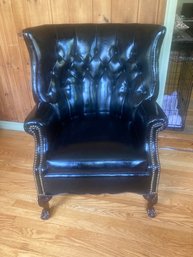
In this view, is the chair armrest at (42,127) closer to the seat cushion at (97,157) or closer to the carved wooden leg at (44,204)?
the seat cushion at (97,157)

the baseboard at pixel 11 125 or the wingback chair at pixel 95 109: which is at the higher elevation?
the wingback chair at pixel 95 109

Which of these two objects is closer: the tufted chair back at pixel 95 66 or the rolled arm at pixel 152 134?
the rolled arm at pixel 152 134

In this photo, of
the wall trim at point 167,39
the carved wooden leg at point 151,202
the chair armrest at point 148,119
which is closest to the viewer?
the chair armrest at point 148,119

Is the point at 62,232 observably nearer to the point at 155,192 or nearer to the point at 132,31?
the point at 155,192

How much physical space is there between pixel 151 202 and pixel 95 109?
2.28ft

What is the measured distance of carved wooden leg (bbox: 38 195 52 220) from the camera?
1.28 meters

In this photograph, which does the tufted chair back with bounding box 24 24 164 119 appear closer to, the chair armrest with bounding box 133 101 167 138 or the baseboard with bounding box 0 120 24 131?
the chair armrest with bounding box 133 101 167 138

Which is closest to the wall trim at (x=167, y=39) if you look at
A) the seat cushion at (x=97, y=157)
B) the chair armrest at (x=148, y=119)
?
the chair armrest at (x=148, y=119)

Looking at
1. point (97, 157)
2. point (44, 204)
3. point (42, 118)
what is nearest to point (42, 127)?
point (42, 118)

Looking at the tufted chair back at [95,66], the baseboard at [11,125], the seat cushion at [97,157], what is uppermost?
the tufted chair back at [95,66]

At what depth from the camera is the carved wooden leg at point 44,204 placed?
1275 millimetres

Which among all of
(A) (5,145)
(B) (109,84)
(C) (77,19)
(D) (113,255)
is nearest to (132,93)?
(B) (109,84)

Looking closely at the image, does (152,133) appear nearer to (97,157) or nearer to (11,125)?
(97,157)

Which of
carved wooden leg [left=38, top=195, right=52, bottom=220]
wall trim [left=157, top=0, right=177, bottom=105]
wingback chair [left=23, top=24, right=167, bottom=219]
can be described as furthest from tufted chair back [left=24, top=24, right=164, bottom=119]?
carved wooden leg [left=38, top=195, right=52, bottom=220]
